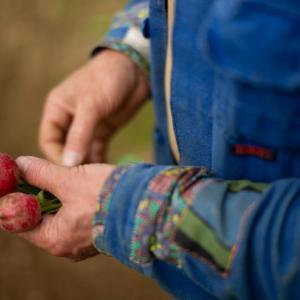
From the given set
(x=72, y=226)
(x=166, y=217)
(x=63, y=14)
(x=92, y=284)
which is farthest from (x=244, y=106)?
(x=63, y=14)

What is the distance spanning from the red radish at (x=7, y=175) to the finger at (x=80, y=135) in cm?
27

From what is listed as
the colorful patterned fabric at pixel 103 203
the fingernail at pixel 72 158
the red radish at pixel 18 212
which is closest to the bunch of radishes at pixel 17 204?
the red radish at pixel 18 212

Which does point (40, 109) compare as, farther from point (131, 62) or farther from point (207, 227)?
point (207, 227)

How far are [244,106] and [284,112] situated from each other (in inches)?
1.7

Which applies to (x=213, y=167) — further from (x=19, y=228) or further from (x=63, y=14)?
(x=63, y=14)

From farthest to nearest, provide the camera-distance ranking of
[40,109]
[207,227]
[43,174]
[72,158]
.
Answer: [40,109]
[72,158]
[43,174]
[207,227]

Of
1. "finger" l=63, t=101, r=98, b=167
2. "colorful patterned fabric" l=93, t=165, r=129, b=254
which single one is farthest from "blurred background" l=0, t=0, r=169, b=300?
"colorful patterned fabric" l=93, t=165, r=129, b=254

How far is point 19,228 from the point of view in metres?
0.73

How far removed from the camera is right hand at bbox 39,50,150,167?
105 centimetres

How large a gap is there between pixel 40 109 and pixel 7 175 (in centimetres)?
134

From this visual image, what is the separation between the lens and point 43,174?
743 mm

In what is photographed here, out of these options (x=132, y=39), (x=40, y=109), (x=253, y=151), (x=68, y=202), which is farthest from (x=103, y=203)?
(x=40, y=109)

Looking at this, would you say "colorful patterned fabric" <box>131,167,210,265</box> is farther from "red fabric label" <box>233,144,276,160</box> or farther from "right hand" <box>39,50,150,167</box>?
"right hand" <box>39,50,150,167</box>

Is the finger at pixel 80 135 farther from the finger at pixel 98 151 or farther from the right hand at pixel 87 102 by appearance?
the finger at pixel 98 151
